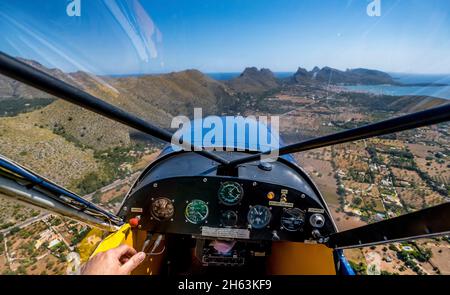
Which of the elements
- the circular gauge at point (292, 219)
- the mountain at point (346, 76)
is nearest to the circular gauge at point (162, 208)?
the circular gauge at point (292, 219)

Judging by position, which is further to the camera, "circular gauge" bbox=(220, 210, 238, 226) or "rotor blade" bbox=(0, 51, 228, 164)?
"circular gauge" bbox=(220, 210, 238, 226)

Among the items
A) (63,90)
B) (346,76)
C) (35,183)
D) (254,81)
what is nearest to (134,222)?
(35,183)

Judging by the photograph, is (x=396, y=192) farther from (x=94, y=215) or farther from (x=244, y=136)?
(x=94, y=215)

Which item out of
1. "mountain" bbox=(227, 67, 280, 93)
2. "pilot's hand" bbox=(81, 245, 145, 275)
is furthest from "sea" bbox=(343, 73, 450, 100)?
"pilot's hand" bbox=(81, 245, 145, 275)

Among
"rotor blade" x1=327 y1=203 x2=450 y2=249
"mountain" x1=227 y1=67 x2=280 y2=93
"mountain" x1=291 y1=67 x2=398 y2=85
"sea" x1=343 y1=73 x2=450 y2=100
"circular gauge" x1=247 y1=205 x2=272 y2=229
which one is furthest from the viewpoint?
"mountain" x1=291 y1=67 x2=398 y2=85

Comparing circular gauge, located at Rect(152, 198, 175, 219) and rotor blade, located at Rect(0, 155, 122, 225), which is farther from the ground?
rotor blade, located at Rect(0, 155, 122, 225)

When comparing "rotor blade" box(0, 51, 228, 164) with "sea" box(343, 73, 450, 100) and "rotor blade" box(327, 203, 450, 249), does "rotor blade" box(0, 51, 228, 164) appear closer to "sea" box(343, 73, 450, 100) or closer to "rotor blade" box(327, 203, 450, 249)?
"rotor blade" box(327, 203, 450, 249)
